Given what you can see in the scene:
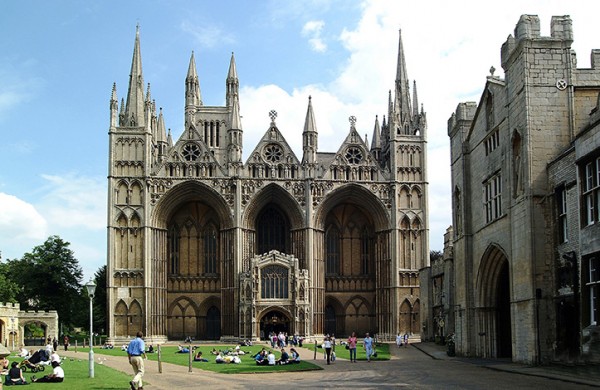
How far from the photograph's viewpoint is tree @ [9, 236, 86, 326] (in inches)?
3479

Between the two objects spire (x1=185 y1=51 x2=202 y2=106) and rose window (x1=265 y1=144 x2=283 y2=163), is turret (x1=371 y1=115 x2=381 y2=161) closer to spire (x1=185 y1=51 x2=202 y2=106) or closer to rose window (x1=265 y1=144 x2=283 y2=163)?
rose window (x1=265 y1=144 x2=283 y2=163)

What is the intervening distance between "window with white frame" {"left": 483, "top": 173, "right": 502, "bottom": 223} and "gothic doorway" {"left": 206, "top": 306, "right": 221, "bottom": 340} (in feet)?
137

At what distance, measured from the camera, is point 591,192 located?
27.0 meters

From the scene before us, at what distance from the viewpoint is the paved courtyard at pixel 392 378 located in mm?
24734

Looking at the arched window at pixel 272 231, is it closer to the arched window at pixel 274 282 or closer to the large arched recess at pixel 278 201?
the large arched recess at pixel 278 201

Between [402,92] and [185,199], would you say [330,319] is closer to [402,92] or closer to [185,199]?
[185,199]

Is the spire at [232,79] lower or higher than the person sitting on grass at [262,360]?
higher

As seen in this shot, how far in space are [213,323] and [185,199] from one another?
11.9 meters

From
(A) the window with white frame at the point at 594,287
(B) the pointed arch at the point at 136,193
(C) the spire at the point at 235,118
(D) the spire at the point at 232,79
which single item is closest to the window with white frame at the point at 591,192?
(A) the window with white frame at the point at 594,287

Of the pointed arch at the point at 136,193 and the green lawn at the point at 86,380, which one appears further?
the pointed arch at the point at 136,193

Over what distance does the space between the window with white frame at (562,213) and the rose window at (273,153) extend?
4542 cm

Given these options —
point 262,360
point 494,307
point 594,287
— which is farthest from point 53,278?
point 594,287

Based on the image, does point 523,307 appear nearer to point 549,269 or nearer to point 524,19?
point 549,269

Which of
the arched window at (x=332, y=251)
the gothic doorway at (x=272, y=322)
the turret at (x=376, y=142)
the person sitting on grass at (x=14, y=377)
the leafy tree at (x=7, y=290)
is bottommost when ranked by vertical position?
the gothic doorway at (x=272, y=322)
